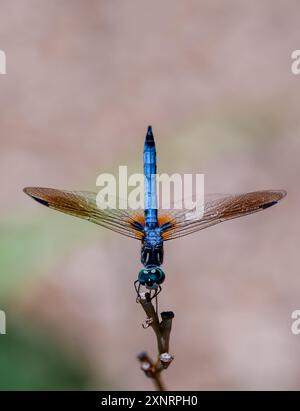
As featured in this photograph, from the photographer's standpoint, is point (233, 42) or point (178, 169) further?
point (233, 42)

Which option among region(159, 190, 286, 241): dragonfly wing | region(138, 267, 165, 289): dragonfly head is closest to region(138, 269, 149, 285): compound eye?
region(138, 267, 165, 289): dragonfly head

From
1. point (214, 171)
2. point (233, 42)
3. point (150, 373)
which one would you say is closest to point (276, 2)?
point (233, 42)

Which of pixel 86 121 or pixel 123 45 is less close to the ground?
pixel 123 45

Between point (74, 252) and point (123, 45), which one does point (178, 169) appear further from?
point (123, 45)

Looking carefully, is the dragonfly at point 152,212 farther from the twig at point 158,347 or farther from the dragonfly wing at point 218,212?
the twig at point 158,347

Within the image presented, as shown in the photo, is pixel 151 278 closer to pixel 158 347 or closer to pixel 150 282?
pixel 150 282

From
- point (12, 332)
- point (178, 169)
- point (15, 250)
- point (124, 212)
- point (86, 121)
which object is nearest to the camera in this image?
point (124, 212)
